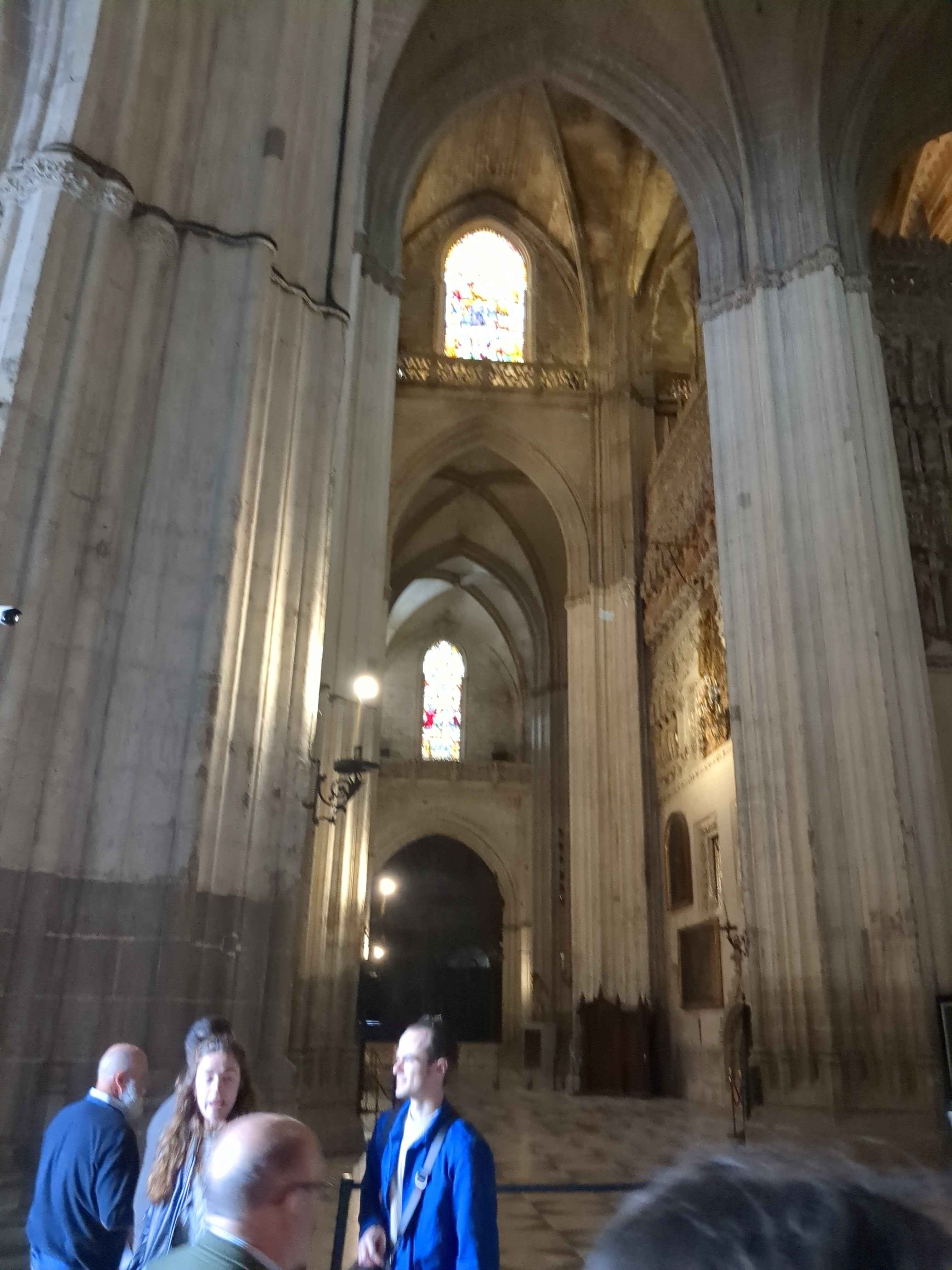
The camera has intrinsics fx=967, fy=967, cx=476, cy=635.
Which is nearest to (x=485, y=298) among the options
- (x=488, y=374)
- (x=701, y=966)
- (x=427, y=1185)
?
(x=488, y=374)

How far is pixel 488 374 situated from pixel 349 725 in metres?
11.7

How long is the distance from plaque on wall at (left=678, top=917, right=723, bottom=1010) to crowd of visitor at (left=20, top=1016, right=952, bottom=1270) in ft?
37.3

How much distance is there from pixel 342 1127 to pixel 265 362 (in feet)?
20.5

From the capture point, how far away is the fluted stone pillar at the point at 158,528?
430cm

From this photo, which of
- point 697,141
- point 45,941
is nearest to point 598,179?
point 697,141

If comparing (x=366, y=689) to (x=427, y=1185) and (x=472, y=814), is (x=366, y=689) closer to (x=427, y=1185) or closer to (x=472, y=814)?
(x=427, y=1185)

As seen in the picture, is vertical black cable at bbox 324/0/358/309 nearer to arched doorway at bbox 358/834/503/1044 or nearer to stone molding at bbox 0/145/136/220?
stone molding at bbox 0/145/136/220

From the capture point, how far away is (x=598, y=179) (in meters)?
19.4

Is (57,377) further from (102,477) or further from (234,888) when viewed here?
(234,888)

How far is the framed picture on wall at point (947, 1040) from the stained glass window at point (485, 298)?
15.0 meters

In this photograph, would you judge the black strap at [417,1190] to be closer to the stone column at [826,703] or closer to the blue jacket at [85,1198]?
the blue jacket at [85,1198]

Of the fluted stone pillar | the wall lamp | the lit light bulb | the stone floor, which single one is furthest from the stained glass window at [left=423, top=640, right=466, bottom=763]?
the fluted stone pillar

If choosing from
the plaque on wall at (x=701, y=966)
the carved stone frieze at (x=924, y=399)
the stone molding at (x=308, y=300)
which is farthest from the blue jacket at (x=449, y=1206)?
the plaque on wall at (x=701, y=966)

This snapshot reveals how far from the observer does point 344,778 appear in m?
9.21
